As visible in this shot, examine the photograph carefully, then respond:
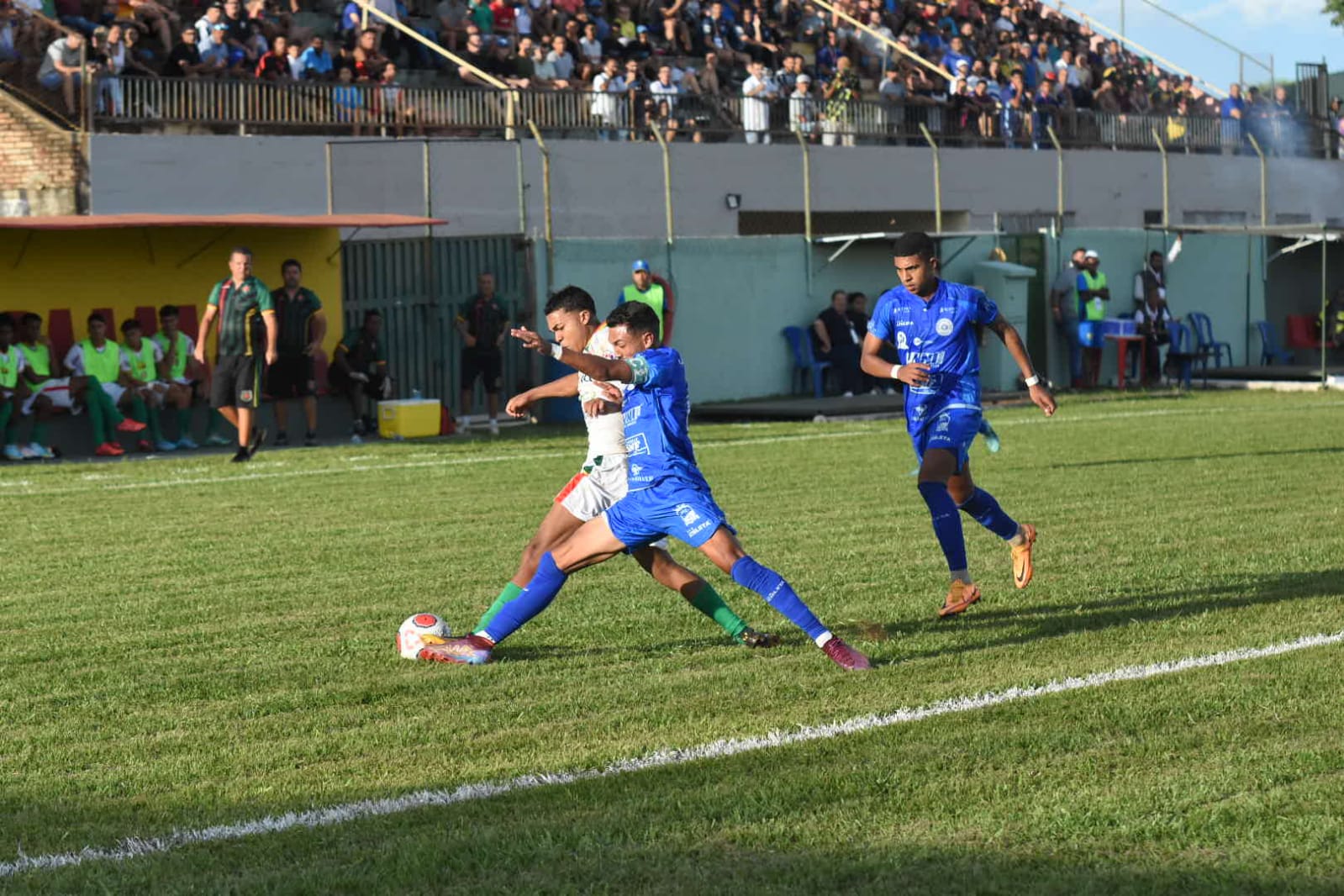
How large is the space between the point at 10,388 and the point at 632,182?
11.2 meters

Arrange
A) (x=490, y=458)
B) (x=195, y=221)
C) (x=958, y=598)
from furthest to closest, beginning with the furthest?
1. (x=195, y=221)
2. (x=490, y=458)
3. (x=958, y=598)

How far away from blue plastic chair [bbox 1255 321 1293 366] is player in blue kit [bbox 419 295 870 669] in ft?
92.6

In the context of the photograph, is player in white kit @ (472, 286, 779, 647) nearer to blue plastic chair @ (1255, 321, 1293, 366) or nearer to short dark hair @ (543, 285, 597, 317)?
short dark hair @ (543, 285, 597, 317)

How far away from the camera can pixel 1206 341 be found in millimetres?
32625

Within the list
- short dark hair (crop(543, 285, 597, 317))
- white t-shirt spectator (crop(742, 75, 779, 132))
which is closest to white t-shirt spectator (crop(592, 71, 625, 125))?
white t-shirt spectator (crop(742, 75, 779, 132))

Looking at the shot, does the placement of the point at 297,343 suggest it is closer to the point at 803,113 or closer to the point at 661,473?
the point at 661,473

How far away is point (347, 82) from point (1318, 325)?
1908cm

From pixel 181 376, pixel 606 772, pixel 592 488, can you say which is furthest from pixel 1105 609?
pixel 181 376

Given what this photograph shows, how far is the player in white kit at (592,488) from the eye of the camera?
808 cm

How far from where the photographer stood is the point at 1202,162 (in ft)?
119

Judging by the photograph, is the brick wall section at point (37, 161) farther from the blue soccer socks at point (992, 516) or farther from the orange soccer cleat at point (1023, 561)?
the orange soccer cleat at point (1023, 561)

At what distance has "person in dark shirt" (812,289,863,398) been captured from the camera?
26359 millimetres

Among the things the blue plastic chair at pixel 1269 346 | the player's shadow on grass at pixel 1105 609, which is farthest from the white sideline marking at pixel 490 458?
the blue plastic chair at pixel 1269 346

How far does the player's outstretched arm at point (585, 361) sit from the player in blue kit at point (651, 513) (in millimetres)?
11
